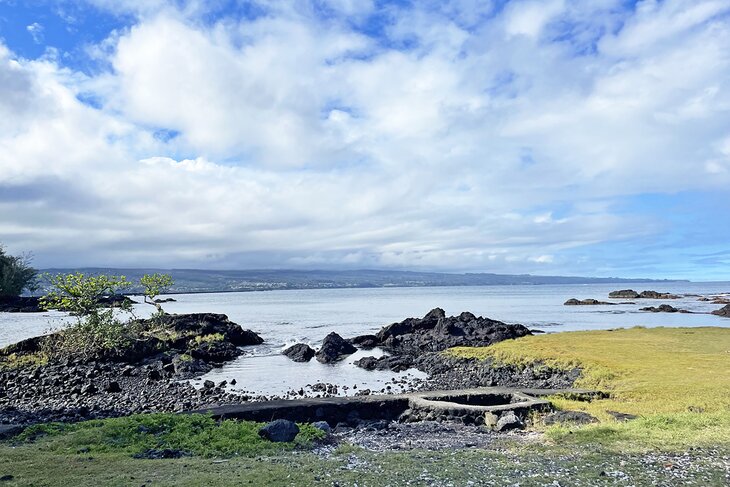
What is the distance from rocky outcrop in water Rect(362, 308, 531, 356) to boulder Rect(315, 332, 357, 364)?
198 inches

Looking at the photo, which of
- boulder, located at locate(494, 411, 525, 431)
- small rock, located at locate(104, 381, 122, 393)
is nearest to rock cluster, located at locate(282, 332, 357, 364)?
small rock, located at locate(104, 381, 122, 393)

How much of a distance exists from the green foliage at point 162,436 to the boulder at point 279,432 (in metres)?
0.22

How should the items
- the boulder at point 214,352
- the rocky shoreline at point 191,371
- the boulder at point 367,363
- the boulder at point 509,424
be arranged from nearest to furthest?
the boulder at point 509,424
the rocky shoreline at point 191,371
the boulder at point 367,363
the boulder at point 214,352

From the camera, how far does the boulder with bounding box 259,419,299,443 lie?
16.2 m

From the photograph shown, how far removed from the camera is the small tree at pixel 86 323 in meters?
41.9

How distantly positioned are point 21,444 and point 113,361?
28.1 metres

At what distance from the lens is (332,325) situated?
3356 inches

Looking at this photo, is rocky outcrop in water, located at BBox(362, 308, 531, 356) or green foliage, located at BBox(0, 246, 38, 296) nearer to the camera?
rocky outcrop in water, located at BBox(362, 308, 531, 356)

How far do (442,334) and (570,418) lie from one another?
38002 millimetres

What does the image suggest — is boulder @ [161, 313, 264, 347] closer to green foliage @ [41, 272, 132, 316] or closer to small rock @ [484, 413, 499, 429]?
green foliage @ [41, 272, 132, 316]

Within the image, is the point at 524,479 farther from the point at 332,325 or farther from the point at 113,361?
the point at 332,325

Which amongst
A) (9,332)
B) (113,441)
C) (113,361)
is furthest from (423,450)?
(9,332)

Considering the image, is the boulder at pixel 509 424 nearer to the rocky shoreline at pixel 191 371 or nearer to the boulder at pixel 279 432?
the boulder at pixel 279 432

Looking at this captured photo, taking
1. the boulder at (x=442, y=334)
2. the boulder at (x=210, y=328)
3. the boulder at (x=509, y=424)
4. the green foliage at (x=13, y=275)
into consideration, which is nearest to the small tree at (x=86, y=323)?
the boulder at (x=210, y=328)
